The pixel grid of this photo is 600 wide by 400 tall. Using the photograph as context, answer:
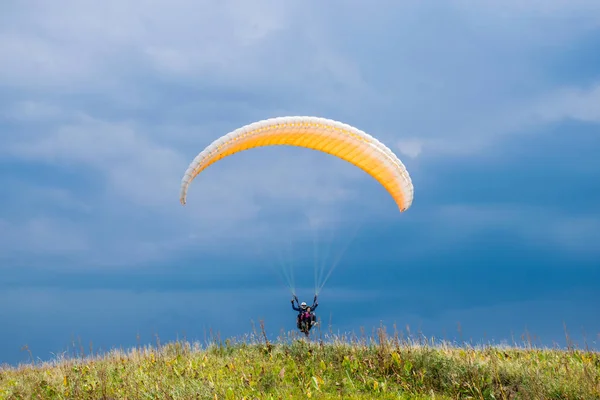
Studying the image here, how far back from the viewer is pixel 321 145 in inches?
634

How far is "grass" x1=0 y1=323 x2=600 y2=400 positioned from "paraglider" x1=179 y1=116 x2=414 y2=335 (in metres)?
3.10

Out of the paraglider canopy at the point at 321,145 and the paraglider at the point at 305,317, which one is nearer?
the paraglider canopy at the point at 321,145

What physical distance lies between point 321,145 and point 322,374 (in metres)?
6.57

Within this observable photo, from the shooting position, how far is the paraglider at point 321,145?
1417cm

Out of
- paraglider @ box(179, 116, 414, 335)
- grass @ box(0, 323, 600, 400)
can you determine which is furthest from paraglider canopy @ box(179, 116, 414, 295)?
grass @ box(0, 323, 600, 400)

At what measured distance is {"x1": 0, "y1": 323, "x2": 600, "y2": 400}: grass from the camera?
11055 millimetres

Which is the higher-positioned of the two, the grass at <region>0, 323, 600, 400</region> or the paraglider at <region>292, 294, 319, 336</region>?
the paraglider at <region>292, 294, 319, 336</region>

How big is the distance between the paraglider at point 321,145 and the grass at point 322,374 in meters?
3.10

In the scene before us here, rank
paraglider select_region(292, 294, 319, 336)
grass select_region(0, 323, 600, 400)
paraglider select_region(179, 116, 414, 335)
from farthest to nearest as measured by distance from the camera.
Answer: paraglider select_region(292, 294, 319, 336)
paraglider select_region(179, 116, 414, 335)
grass select_region(0, 323, 600, 400)

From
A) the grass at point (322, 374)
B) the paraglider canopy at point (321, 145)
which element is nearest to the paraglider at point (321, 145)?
the paraglider canopy at point (321, 145)

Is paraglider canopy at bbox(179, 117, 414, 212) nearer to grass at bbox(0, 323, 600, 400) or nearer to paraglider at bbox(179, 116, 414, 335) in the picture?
paraglider at bbox(179, 116, 414, 335)

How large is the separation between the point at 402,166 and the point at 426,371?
637 cm

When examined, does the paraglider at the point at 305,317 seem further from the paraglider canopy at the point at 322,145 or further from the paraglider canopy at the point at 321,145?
the paraglider canopy at the point at 322,145

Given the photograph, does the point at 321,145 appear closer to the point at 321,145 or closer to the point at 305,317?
the point at 321,145
